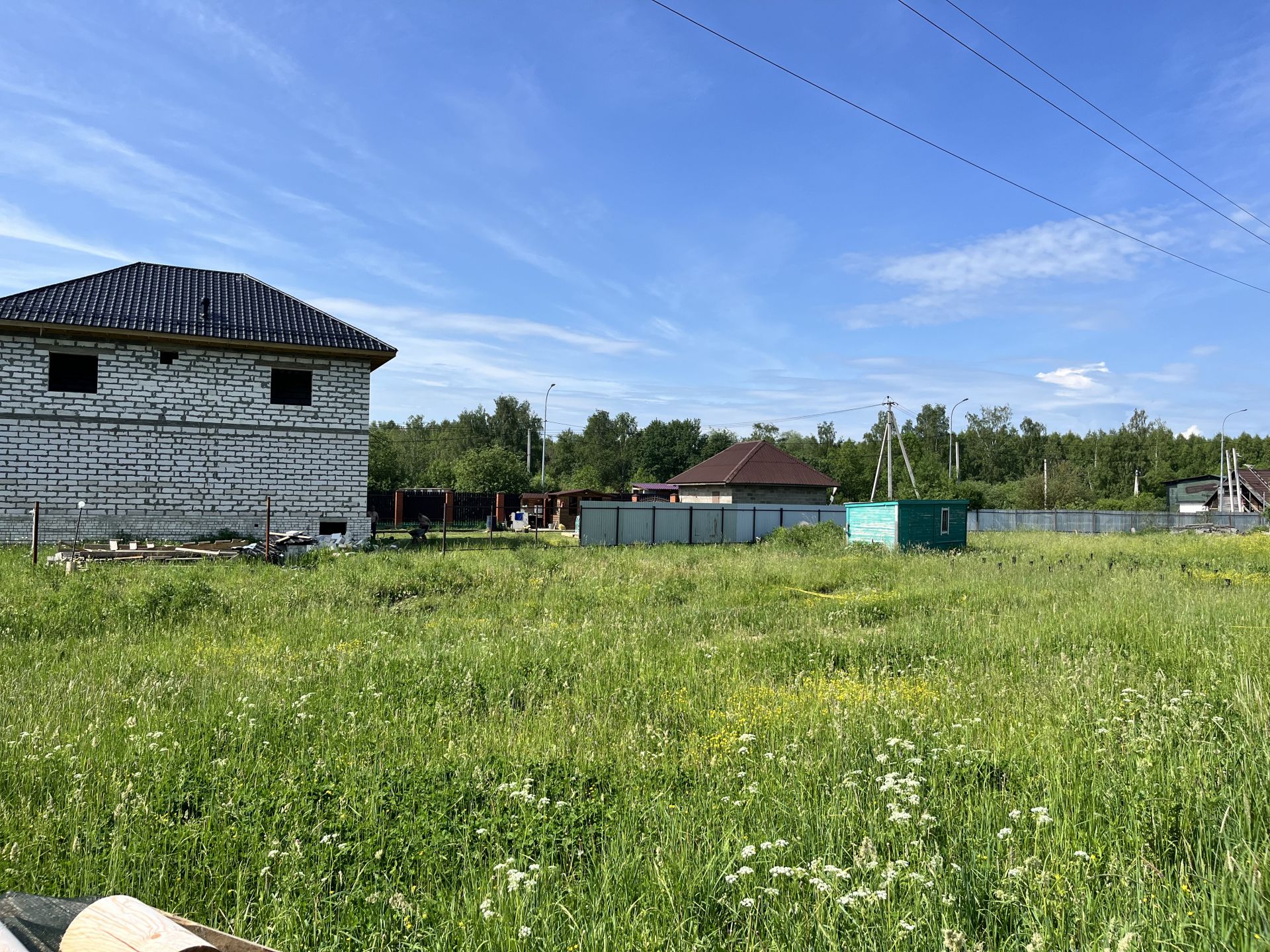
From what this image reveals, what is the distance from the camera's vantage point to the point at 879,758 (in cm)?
355

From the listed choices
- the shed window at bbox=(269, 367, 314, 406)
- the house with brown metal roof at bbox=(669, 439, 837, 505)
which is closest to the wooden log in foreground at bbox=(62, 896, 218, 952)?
the shed window at bbox=(269, 367, 314, 406)

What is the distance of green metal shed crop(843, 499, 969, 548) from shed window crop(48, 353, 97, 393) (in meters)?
22.8

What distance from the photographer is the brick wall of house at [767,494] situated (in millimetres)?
40406

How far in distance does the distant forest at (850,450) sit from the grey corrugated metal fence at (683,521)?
125 ft

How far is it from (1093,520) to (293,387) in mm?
44393

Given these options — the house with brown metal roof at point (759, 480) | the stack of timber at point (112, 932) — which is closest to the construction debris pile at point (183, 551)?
the stack of timber at point (112, 932)

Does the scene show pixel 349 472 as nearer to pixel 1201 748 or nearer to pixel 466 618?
pixel 466 618

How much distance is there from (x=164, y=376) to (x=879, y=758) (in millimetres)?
20463

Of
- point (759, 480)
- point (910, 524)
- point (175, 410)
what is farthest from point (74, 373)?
point (759, 480)

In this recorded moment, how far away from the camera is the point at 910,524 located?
23.7 metres

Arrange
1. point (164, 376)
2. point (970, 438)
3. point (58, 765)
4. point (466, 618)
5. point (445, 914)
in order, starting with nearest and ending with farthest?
1. point (445, 914)
2. point (58, 765)
3. point (466, 618)
4. point (164, 376)
5. point (970, 438)

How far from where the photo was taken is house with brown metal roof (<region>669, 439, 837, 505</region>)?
40.5m

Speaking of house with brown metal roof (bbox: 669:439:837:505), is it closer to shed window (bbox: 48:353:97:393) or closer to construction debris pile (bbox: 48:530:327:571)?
construction debris pile (bbox: 48:530:327:571)

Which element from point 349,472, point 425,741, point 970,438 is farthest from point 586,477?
point 425,741
